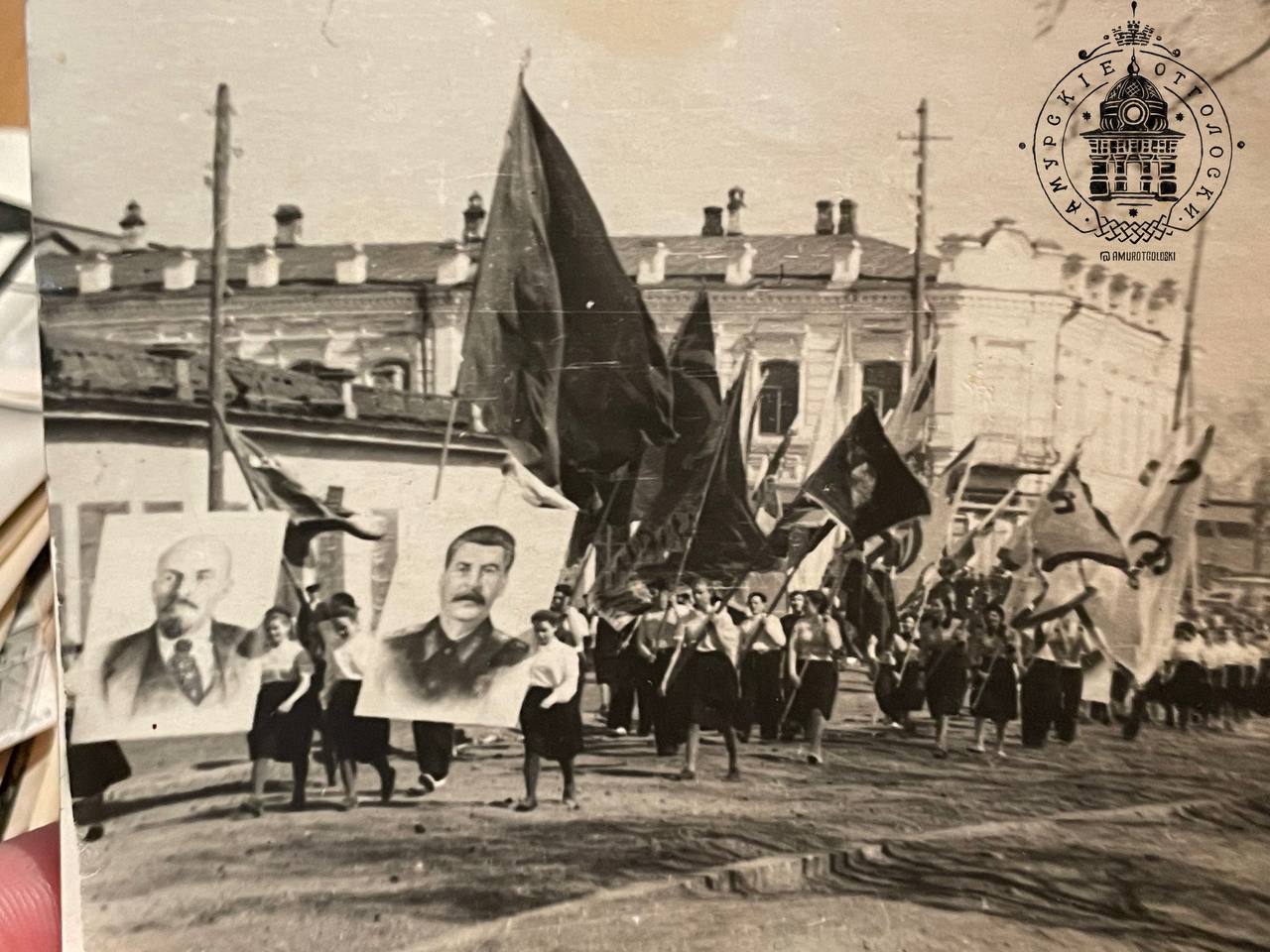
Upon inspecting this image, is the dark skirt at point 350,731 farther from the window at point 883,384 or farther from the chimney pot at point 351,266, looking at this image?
the window at point 883,384

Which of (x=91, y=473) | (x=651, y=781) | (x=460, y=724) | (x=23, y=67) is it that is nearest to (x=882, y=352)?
(x=651, y=781)

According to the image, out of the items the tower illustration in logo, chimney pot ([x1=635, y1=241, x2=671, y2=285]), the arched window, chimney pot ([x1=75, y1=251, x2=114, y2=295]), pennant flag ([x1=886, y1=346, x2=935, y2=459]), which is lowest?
pennant flag ([x1=886, y1=346, x2=935, y2=459])

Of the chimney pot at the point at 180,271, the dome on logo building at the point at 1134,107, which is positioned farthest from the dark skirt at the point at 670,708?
the dome on logo building at the point at 1134,107

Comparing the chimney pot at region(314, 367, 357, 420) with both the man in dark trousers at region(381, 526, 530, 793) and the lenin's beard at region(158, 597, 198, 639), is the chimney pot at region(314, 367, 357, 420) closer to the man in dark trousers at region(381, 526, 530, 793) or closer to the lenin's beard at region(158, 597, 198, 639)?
the man in dark trousers at region(381, 526, 530, 793)

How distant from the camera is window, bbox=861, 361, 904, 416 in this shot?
231 cm

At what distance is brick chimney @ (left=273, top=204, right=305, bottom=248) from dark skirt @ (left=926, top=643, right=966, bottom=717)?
76.5 inches

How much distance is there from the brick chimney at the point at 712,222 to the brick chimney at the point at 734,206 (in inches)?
0.9

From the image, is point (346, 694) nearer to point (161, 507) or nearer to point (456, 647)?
point (456, 647)

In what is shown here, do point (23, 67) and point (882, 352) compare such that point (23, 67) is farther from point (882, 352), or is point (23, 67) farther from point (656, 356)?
point (882, 352)

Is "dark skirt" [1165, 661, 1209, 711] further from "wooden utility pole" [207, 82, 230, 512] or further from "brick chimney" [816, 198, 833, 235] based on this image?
"wooden utility pole" [207, 82, 230, 512]

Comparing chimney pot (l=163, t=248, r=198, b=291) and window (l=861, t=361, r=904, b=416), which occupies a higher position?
chimney pot (l=163, t=248, r=198, b=291)

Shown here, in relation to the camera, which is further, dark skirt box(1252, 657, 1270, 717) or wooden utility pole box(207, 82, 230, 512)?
dark skirt box(1252, 657, 1270, 717)

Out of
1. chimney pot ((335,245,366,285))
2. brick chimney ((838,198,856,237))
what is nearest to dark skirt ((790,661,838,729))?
brick chimney ((838,198,856,237))

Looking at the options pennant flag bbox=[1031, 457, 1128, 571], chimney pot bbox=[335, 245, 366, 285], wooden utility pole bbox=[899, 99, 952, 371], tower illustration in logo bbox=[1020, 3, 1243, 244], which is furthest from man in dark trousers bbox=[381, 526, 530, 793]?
tower illustration in logo bbox=[1020, 3, 1243, 244]
